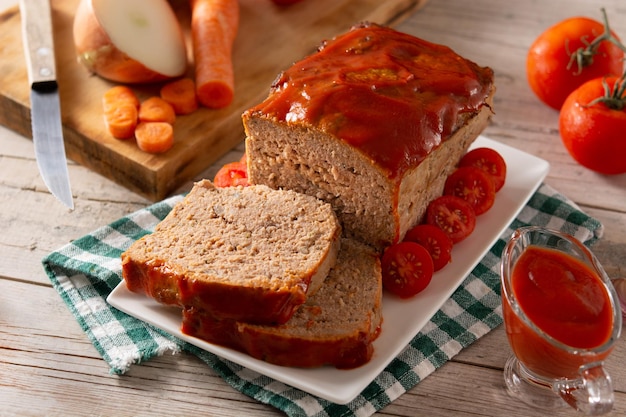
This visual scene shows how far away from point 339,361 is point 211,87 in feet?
6.88

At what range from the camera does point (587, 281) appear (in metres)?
3.20

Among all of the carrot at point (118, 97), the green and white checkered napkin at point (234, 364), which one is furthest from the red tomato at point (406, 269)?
the carrot at point (118, 97)

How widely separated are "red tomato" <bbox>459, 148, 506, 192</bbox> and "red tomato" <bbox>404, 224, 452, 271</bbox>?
1.78ft

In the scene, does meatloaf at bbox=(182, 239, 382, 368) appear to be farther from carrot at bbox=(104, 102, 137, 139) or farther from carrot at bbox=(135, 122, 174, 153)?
carrot at bbox=(104, 102, 137, 139)

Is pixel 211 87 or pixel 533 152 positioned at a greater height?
pixel 211 87

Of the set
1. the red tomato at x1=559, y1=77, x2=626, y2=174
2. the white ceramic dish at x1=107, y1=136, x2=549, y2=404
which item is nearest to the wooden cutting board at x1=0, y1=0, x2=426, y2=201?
the white ceramic dish at x1=107, y1=136, x2=549, y2=404

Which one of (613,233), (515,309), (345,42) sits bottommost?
(613,233)

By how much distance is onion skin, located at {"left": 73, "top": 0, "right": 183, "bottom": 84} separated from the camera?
15.1 feet

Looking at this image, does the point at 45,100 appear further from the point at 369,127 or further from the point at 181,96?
the point at 369,127

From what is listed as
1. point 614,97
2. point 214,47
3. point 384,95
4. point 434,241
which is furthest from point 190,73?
point 614,97

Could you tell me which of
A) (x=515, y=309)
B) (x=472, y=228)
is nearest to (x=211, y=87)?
(x=472, y=228)

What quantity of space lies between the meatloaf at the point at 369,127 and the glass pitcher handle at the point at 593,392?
39.3 inches

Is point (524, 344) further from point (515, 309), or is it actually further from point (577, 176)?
point (577, 176)

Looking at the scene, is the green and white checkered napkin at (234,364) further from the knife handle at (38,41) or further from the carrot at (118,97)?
the knife handle at (38,41)
